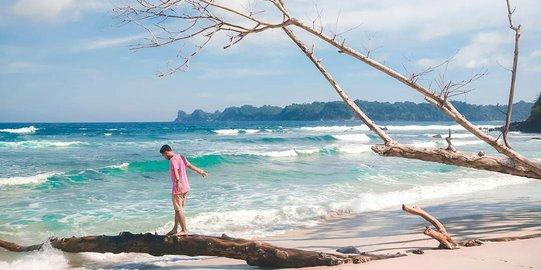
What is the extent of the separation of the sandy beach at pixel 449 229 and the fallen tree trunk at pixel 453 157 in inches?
38.1

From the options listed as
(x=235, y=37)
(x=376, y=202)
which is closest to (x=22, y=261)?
(x=235, y=37)

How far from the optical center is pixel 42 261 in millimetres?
6805

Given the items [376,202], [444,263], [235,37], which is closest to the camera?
[444,263]

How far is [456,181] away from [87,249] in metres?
12.8

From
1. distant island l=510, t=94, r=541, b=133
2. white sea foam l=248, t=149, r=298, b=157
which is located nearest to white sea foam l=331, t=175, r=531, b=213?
white sea foam l=248, t=149, r=298, b=157

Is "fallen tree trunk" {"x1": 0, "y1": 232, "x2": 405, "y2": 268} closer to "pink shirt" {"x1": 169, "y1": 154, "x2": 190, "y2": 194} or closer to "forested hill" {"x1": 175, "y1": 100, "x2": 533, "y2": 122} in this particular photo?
"pink shirt" {"x1": 169, "y1": 154, "x2": 190, "y2": 194}

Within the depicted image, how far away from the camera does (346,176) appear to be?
17.8 metres

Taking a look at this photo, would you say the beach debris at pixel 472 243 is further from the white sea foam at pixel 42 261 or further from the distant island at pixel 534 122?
the distant island at pixel 534 122

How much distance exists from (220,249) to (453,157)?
3.24 metres

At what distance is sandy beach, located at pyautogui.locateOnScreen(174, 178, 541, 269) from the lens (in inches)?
205

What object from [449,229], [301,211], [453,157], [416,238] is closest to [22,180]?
[301,211]

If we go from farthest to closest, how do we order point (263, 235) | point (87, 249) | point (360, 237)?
point (263, 235) < point (360, 237) < point (87, 249)

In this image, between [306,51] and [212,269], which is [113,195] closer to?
[212,269]

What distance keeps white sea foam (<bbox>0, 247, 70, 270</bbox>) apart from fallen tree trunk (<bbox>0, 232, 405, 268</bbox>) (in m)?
0.32
